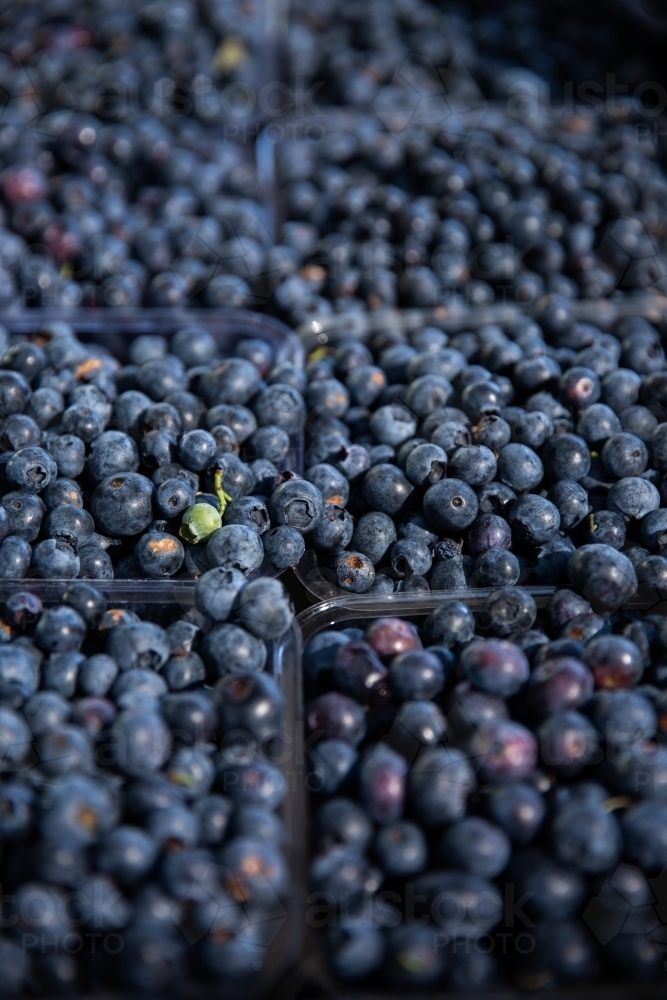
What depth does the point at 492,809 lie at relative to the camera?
1.28 meters

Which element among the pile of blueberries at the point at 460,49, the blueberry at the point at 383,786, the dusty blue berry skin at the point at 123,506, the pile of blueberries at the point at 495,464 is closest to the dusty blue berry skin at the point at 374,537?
the pile of blueberries at the point at 495,464

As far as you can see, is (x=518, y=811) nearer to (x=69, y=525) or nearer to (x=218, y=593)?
(x=218, y=593)

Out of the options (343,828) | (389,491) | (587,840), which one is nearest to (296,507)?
(389,491)

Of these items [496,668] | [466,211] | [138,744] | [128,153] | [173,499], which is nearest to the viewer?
[138,744]

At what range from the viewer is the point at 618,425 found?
2025 millimetres

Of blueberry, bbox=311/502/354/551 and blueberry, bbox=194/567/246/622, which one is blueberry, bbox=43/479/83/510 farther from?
blueberry, bbox=311/502/354/551

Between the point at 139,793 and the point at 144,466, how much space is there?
86 centimetres

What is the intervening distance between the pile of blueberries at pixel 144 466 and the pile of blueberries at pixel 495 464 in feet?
0.39

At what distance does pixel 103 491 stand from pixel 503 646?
0.90m

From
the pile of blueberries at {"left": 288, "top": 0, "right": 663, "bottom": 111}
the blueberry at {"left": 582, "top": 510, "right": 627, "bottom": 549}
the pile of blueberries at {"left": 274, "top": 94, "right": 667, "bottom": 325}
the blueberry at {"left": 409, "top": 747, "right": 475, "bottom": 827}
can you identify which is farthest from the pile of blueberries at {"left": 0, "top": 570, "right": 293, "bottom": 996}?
the pile of blueberries at {"left": 288, "top": 0, "right": 663, "bottom": 111}

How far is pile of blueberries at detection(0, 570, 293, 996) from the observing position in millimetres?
1151

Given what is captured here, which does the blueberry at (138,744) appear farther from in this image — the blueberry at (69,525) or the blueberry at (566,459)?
the blueberry at (566,459)

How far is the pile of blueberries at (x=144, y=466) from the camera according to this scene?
5.72 feet

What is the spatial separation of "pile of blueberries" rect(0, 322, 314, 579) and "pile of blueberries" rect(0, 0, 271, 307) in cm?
47
